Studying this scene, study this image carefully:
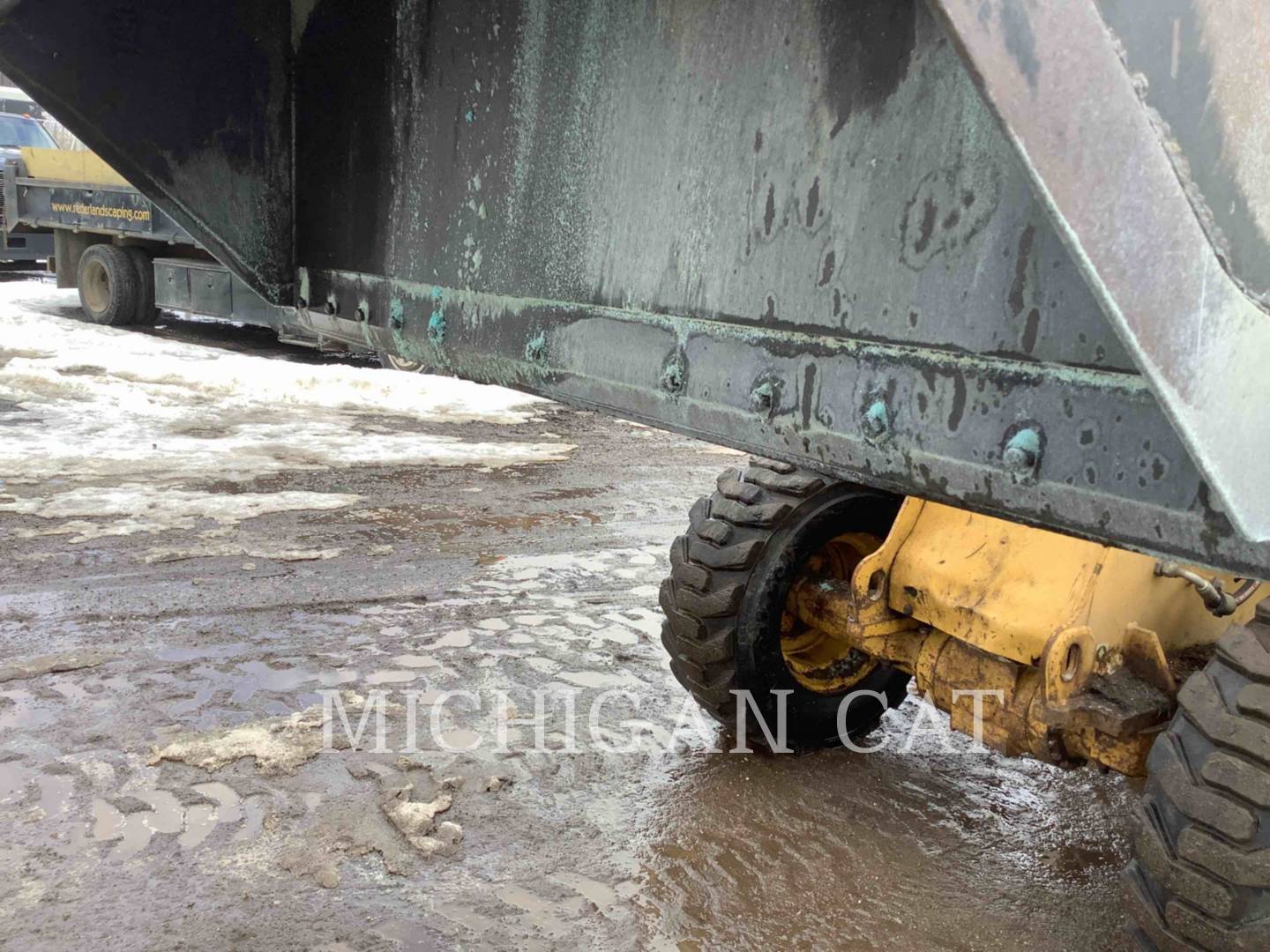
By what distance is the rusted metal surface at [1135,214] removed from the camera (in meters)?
0.99

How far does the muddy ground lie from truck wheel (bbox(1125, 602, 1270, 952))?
692 mm

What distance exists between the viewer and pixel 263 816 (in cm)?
292

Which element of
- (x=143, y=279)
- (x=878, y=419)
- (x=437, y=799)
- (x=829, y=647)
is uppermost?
(x=878, y=419)

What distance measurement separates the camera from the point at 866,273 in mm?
1438

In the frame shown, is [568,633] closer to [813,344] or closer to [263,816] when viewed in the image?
[263,816]

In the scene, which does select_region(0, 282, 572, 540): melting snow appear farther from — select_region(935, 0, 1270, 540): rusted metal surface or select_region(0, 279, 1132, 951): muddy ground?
select_region(935, 0, 1270, 540): rusted metal surface

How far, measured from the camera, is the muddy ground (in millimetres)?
2609

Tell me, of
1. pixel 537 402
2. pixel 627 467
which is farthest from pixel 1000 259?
pixel 537 402

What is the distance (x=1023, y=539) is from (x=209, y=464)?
5115 mm

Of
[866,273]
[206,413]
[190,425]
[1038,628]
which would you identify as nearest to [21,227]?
[206,413]

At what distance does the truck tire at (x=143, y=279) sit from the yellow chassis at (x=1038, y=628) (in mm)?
11582

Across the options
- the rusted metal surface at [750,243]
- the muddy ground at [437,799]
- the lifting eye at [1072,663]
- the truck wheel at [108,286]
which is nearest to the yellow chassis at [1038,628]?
the lifting eye at [1072,663]

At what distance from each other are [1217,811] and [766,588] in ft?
4.84

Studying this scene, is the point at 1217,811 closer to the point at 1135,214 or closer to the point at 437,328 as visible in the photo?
the point at 1135,214
